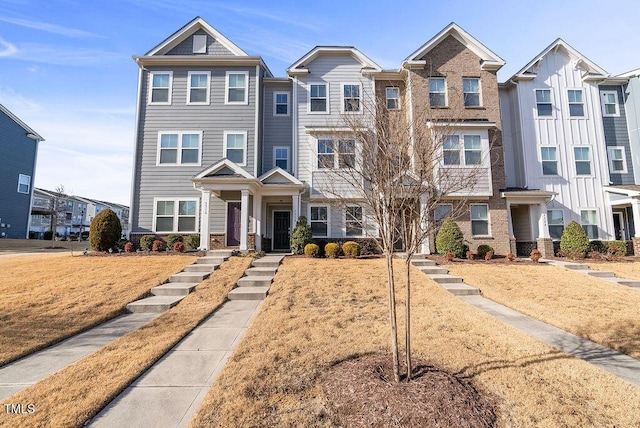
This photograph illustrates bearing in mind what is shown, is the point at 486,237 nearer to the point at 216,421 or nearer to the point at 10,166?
the point at 216,421

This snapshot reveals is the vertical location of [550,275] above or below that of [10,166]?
below

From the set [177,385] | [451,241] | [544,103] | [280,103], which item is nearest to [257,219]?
[280,103]

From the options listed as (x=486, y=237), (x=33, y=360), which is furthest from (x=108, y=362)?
(x=486, y=237)

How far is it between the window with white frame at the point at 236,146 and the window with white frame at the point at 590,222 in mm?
18152

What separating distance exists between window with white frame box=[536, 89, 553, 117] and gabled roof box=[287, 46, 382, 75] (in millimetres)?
9100

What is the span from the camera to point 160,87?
15781 mm

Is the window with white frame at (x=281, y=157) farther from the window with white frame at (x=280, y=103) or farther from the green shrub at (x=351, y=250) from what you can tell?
the green shrub at (x=351, y=250)

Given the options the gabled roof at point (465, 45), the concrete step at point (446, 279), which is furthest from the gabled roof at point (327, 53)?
the concrete step at point (446, 279)

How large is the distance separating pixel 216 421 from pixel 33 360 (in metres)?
3.75

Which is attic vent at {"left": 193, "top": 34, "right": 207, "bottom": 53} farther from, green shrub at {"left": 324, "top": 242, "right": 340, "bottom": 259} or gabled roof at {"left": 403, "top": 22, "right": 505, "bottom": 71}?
green shrub at {"left": 324, "top": 242, "right": 340, "bottom": 259}

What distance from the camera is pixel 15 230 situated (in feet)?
85.3

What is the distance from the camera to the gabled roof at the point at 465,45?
15.5 m

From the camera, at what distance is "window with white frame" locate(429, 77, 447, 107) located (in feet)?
50.6

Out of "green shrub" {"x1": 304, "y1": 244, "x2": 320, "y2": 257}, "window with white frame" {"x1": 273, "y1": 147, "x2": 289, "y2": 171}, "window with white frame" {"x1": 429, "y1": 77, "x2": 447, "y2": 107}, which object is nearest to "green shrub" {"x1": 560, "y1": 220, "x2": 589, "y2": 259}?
"window with white frame" {"x1": 429, "y1": 77, "x2": 447, "y2": 107}
